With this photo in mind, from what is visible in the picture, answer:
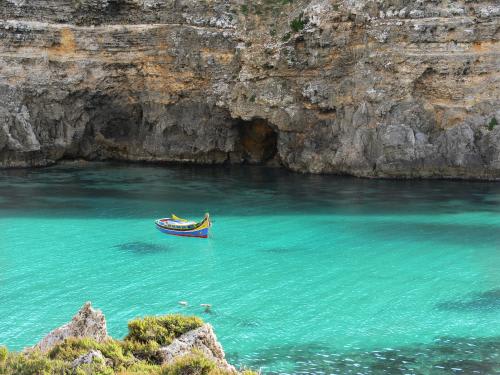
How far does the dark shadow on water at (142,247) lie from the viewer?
34.5 meters

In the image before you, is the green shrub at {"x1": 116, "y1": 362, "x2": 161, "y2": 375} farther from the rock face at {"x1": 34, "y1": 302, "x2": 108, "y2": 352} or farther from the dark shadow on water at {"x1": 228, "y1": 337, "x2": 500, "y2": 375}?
the dark shadow on water at {"x1": 228, "y1": 337, "x2": 500, "y2": 375}

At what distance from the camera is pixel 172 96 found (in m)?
59.8

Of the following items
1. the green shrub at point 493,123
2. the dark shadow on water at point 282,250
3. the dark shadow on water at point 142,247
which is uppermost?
the green shrub at point 493,123

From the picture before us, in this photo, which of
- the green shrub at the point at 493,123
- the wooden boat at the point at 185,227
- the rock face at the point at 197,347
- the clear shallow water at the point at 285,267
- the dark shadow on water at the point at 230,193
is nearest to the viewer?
Answer: the rock face at the point at 197,347

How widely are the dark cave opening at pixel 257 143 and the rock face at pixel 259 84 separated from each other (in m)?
0.14

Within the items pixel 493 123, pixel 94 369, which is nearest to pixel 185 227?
pixel 94 369

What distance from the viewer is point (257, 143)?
64.6 metres

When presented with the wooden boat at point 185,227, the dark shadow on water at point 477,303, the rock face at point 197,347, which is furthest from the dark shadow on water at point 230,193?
the rock face at point 197,347

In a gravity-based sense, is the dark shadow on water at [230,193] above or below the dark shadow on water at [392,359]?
above

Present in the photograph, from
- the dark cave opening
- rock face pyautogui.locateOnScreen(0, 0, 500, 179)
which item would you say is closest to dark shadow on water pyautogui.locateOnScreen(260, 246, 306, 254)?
rock face pyautogui.locateOnScreen(0, 0, 500, 179)

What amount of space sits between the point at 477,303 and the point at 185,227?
17.0 metres

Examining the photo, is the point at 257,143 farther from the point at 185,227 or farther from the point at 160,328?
the point at 160,328

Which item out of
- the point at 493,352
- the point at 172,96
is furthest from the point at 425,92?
the point at 493,352

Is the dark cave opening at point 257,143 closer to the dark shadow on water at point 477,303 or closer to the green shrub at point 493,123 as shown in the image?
the green shrub at point 493,123
